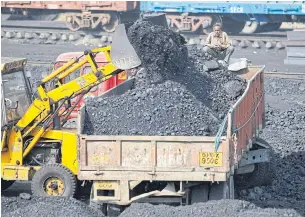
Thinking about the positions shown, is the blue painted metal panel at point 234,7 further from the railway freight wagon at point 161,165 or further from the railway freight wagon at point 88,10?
the railway freight wagon at point 161,165

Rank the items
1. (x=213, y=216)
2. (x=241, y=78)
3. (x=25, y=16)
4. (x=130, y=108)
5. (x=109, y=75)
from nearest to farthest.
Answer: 1. (x=213, y=216)
2. (x=130, y=108)
3. (x=109, y=75)
4. (x=241, y=78)
5. (x=25, y=16)

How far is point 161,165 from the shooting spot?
36.8 ft

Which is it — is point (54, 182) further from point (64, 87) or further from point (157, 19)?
point (157, 19)

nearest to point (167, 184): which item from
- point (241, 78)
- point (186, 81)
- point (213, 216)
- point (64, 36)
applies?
point (213, 216)

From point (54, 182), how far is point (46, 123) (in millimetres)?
996

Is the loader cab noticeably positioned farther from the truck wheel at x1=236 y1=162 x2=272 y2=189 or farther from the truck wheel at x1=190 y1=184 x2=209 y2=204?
the truck wheel at x1=236 y1=162 x2=272 y2=189

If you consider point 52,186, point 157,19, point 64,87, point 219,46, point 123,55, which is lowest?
point 52,186

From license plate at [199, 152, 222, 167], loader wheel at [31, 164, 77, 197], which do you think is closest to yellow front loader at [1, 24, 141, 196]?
loader wheel at [31, 164, 77, 197]

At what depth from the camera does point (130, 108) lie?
1178cm

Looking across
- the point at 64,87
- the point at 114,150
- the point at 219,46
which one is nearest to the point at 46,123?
the point at 64,87

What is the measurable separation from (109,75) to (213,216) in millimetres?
3050

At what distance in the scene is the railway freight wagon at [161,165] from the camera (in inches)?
437

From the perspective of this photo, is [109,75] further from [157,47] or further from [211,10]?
[211,10]

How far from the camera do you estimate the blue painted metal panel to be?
104 feet
